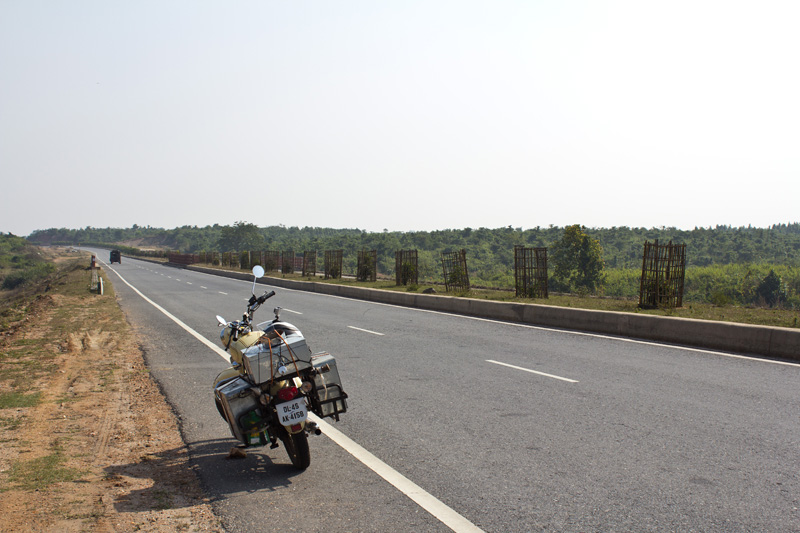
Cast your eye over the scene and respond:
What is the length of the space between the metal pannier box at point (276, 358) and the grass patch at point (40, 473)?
5.66 feet

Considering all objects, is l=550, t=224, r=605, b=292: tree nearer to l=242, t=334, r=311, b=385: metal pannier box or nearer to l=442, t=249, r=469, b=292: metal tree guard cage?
l=442, t=249, r=469, b=292: metal tree guard cage

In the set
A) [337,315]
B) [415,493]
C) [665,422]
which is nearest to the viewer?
[415,493]

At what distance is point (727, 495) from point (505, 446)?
1.90m

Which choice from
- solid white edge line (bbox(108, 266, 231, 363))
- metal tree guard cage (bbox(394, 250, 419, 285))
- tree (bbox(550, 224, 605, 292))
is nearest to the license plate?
solid white edge line (bbox(108, 266, 231, 363))

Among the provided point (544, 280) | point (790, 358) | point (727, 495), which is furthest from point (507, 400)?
point (544, 280)

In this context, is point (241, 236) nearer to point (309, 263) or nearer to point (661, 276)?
point (309, 263)

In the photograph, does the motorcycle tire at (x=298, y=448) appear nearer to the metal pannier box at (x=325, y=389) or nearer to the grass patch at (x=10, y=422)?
the metal pannier box at (x=325, y=389)

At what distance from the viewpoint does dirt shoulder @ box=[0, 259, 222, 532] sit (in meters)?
4.33

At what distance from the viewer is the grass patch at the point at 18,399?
7.65m

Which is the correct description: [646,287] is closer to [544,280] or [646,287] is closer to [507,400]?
[544,280]

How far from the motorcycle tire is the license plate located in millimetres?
210

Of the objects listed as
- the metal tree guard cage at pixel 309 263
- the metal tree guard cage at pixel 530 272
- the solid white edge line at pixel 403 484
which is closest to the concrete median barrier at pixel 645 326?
the metal tree guard cage at pixel 530 272

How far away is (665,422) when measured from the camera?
6.46m

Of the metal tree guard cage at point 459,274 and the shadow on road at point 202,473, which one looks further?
the metal tree guard cage at point 459,274
